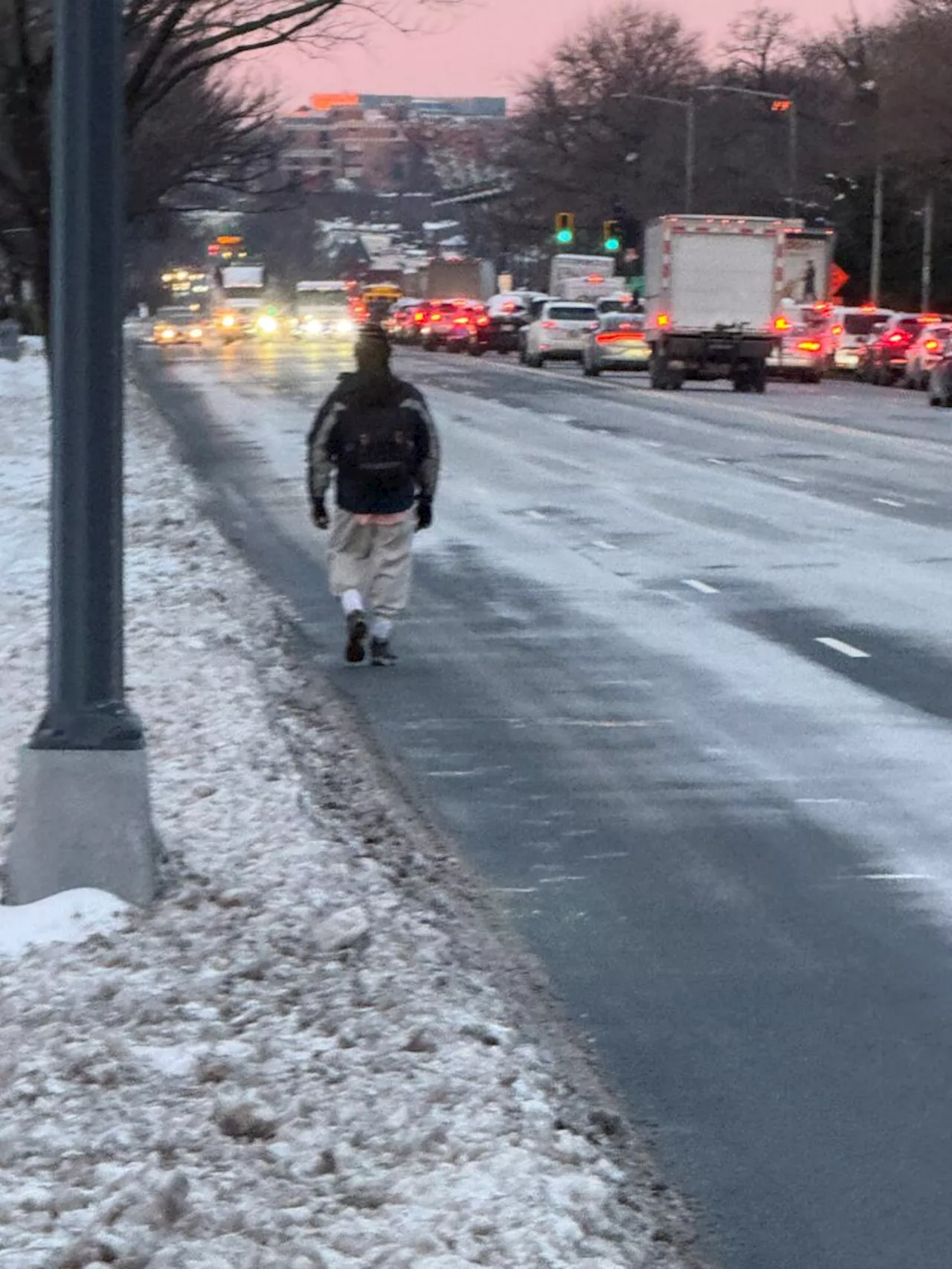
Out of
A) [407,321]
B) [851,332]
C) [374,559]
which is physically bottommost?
[407,321]

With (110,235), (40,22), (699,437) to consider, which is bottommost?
(699,437)

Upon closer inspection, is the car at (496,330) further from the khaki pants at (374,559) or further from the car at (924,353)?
the khaki pants at (374,559)

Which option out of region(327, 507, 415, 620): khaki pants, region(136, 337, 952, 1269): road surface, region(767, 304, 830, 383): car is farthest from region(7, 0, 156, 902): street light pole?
region(767, 304, 830, 383): car

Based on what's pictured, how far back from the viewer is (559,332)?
6216 cm

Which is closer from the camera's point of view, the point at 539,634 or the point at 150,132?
the point at 539,634

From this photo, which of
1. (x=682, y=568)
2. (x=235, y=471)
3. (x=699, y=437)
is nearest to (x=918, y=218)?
(x=699, y=437)

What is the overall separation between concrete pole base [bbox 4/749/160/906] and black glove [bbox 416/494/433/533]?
20.2 ft

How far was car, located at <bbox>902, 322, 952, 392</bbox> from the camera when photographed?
53469 mm

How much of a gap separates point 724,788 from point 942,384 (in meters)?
36.8

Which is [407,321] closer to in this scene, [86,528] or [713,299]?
[713,299]

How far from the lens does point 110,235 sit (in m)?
7.15

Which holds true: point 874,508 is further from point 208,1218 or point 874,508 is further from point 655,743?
point 208,1218

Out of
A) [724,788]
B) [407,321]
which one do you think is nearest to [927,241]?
[407,321]

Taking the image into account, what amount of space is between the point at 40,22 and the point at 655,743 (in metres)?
17.2
